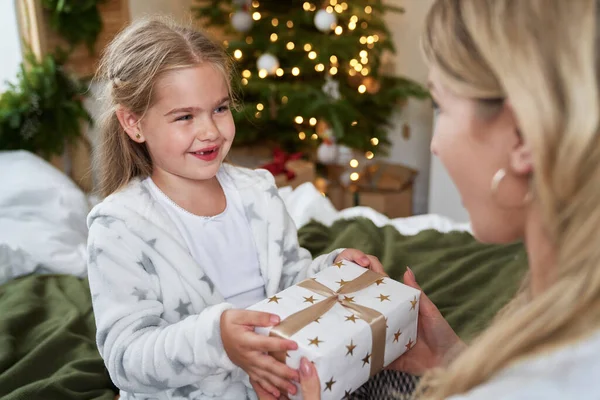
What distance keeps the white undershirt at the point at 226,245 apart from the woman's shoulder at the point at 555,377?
27.7 inches

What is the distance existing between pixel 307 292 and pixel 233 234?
331 millimetres

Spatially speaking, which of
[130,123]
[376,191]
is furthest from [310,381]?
[376,191]

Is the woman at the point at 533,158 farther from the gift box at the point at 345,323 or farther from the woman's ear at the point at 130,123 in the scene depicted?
the woman's ear at the point at 130,123

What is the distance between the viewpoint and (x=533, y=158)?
2.13ft

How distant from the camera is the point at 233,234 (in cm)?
131

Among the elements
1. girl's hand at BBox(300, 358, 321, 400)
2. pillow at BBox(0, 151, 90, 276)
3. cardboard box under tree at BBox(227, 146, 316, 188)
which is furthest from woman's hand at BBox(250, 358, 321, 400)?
cardboard box under tree at BBox(227, 146, 316, 188)

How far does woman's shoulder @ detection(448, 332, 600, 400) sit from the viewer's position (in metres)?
0.61

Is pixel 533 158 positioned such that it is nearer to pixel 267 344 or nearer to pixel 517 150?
pixel 517 150

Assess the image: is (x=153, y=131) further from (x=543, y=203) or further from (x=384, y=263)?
(x=384, y=263)

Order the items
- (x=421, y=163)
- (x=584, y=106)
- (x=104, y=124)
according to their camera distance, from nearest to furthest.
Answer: (x=584, y=106)
(x=104, y=124)
(x=421, y=163)

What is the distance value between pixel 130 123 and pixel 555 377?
912 millimetres

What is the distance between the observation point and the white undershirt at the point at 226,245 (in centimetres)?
125

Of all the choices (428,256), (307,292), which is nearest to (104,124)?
(307,292)

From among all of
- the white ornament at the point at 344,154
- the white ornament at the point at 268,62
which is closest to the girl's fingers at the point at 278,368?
the white ornament at the point at 268,62
